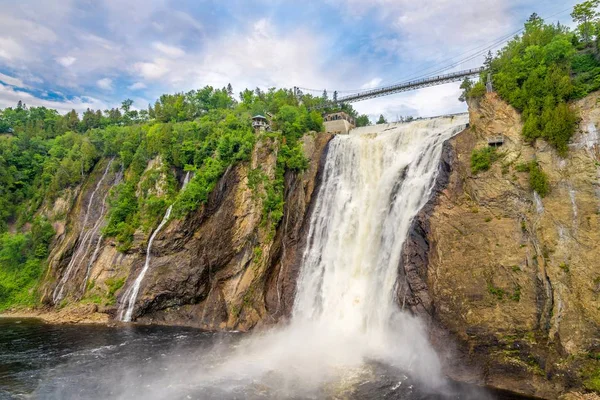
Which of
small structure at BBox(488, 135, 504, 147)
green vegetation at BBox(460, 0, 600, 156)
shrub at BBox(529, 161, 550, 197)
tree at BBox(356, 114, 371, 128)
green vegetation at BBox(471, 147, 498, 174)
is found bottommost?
shrub at BBox(529, 161, 550, 197)

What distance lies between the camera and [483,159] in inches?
935

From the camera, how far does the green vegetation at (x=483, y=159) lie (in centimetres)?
2355

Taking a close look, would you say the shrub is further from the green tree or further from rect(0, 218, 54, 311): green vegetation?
the green tree

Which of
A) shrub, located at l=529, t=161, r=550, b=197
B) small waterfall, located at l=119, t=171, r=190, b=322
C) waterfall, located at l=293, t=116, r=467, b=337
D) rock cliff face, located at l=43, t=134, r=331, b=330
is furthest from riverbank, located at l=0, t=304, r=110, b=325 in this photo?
shrub, located at l=529, t=161, r=550, b=197

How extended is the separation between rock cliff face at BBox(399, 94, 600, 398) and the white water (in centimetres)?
177

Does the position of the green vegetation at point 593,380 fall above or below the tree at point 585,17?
below

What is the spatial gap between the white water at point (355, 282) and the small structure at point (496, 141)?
3.52 meters

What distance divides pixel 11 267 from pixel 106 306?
18.1 meters

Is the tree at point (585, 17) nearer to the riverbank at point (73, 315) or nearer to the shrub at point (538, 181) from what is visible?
the shrub at point (538, 181)

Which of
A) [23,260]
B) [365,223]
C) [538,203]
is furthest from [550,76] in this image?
[23,260]

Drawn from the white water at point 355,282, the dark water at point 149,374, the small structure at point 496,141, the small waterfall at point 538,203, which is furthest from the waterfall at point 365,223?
the small waterfall at point 538,203

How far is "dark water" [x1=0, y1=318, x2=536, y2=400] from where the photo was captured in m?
17.3

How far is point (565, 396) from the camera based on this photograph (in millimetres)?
16797

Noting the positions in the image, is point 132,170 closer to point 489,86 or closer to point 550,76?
point 489,86
